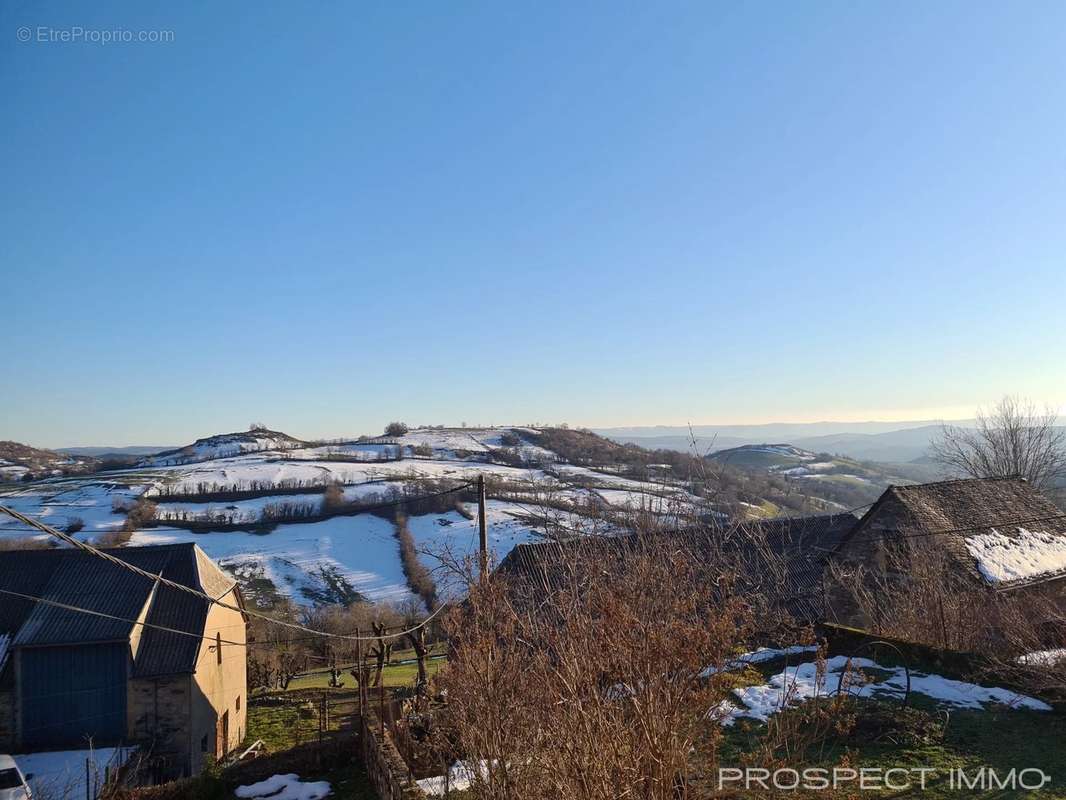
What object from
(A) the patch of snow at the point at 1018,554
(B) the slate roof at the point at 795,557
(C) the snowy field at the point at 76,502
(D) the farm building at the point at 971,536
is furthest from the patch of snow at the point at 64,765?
(C) the snowy field at the point at 76,502

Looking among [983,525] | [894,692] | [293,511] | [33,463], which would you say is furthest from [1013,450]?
[33,463]

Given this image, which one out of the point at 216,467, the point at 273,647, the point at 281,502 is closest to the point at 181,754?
the point at 273,647

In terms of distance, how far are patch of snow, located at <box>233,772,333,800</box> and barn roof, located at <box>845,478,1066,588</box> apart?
→ 15909mm

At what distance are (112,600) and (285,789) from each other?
1219 centimetres

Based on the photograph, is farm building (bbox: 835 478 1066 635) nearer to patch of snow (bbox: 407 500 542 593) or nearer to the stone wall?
the stone wall

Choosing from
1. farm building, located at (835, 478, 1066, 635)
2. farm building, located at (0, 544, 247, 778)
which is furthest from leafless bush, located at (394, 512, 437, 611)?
farm building, located at (835, 478, 1066, 635)

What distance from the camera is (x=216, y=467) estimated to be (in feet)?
225

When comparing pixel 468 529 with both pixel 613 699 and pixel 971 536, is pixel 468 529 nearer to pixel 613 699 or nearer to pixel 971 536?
pixel 971 536

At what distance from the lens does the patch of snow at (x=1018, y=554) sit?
17.0 metres

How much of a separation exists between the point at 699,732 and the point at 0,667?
21.0m

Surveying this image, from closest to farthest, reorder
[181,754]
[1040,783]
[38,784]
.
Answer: [1040,783] < [38,784] < [181,754]

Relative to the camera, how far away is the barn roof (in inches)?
682

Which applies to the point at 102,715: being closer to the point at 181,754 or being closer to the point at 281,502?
the point at 181,754

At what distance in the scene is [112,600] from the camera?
18969 mm
